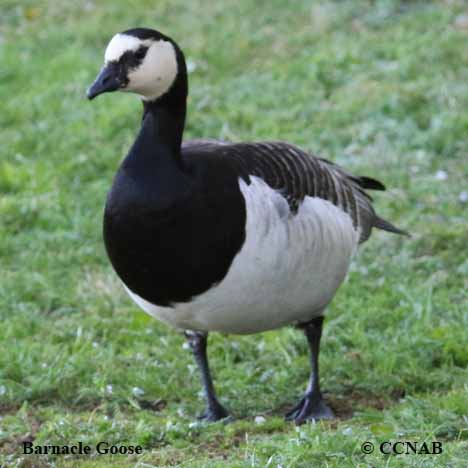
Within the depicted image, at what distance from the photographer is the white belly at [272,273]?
4.82 meters

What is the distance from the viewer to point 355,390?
5645mm

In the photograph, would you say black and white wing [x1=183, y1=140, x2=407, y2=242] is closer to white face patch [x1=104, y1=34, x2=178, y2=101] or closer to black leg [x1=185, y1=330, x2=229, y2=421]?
white face patch [x1=104, y1=34, x2=178, y2=101]

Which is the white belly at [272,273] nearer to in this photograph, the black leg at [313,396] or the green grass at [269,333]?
the black leg at [313,396]

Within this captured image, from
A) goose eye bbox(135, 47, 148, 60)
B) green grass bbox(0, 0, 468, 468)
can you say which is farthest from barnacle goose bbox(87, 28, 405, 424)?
green grass bbox(0, 0, 468, 468)

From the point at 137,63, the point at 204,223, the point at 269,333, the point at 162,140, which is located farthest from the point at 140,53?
the point at 269,333

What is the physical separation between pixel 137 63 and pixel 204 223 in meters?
0.74

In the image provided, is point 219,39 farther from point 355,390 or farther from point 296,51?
point 355,390

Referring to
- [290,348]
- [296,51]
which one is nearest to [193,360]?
[290,348]

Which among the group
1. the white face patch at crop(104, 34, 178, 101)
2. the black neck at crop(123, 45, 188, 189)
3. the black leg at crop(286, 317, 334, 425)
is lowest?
the black leg at crop(286, 317, 334, 425)

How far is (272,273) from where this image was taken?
4.90 m

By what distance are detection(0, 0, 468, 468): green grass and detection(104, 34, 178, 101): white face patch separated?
147 cm

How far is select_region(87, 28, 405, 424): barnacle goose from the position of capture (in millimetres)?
4660

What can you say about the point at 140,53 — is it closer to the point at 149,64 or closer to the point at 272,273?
the point at 149,64

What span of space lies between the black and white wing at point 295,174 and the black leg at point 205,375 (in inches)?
32.1
